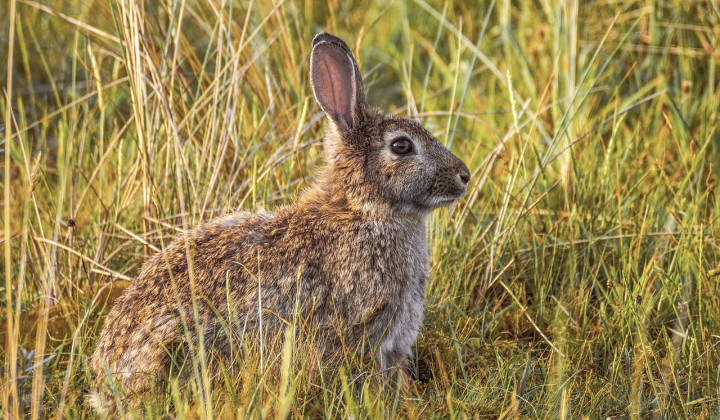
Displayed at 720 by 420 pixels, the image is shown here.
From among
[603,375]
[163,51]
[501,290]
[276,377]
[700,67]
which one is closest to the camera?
[276,377]

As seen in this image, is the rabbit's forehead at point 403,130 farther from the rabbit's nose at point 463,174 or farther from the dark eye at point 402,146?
the rabbit's nose at point 463,174

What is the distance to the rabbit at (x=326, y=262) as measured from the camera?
350 cm

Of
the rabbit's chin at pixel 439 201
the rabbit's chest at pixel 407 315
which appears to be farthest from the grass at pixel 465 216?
the rabbit's chin at pixel 439 201

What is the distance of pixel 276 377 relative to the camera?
3.42 metres

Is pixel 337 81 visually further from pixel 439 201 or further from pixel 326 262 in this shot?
pixel 326 262

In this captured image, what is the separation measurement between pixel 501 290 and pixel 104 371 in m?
1.88

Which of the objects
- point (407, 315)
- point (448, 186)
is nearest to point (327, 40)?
point (448, 186)

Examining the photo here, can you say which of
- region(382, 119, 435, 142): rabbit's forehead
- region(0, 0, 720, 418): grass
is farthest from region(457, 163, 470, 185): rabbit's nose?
region(0, 0, 720, 418): grass

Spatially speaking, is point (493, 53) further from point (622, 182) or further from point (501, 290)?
point (501, 290)

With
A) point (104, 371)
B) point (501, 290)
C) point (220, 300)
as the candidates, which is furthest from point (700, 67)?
point (104, 371)

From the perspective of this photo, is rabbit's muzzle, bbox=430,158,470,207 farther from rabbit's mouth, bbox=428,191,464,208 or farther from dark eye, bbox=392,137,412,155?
dark eye, bbox=392,137,412,155

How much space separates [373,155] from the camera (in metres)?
3.89

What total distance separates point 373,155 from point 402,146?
0.13m

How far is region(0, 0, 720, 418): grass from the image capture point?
3.33 metres
